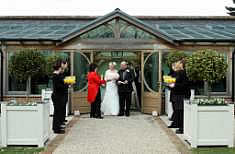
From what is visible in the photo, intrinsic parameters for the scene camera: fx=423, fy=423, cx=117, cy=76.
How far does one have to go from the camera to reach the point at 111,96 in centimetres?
1366

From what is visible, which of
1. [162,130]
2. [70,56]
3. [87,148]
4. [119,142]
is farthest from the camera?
[70,56]

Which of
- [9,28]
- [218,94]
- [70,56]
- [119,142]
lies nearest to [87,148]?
[119,142]

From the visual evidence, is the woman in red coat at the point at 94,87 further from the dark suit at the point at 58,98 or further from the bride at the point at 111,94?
the dark suit at the point at 58,98

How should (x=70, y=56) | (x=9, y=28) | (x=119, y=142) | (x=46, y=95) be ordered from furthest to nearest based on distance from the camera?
(x=9, y=28), (x=70, y=56), (x=46, y=95), (x=119, y=142)

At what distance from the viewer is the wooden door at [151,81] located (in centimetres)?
1367

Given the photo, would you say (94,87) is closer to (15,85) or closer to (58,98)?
(58,98)

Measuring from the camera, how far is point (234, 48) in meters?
14.0

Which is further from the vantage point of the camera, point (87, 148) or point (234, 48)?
point (234, 48)

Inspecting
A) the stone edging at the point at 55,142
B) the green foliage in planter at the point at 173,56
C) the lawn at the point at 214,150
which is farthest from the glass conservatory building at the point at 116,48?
the lawn at the point at 214,150

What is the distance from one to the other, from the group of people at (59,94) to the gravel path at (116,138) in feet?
1.28

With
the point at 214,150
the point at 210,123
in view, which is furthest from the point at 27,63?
the point at 214,150

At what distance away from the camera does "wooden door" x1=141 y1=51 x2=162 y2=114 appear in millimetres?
13672

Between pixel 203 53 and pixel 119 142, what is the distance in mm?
3762

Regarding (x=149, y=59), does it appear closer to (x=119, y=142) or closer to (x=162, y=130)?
(x=162, y=130)
